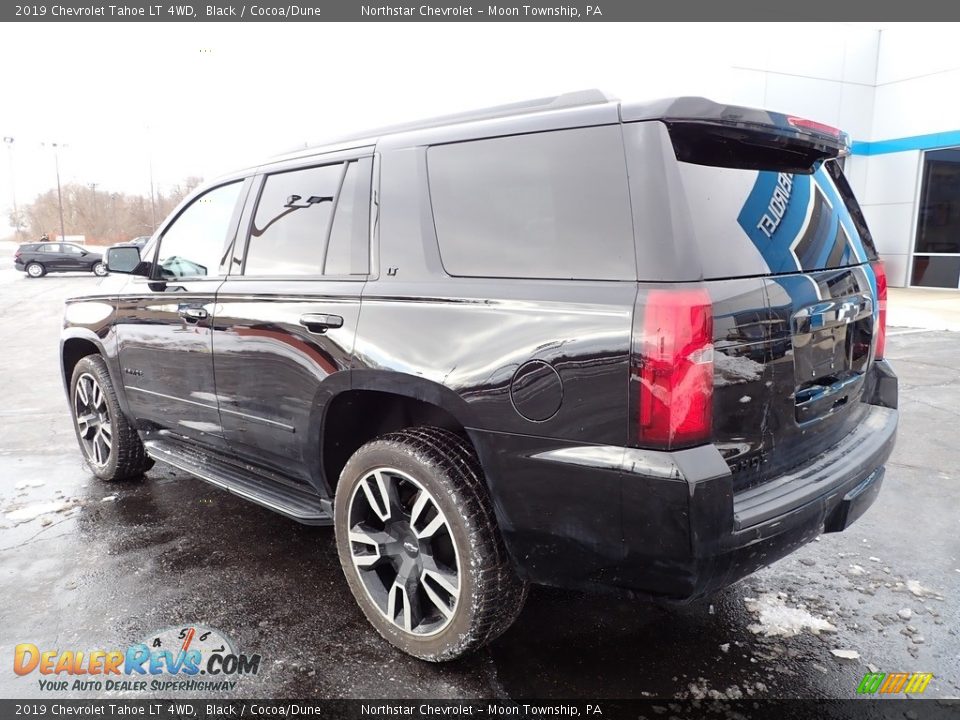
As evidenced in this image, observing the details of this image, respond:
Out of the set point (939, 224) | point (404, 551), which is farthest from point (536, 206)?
point (939, 224)

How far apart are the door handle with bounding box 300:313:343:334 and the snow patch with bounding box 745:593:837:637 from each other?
82.5 inches

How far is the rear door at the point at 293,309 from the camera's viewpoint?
110 inches

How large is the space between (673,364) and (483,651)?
1442 millimetres

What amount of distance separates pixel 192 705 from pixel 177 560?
46.8 inches

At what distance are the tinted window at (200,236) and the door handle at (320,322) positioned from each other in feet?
3.17

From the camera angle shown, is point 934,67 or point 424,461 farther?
point 934,67

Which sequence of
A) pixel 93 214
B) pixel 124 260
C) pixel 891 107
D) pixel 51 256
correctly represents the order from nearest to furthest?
1. pixel 124 260
2. pixel 891 107
3. pixel 51 256
4. pixel 93 214

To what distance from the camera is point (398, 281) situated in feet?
8.50

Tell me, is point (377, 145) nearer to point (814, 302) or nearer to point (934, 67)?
point (814, 302)

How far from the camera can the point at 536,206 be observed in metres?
2.23

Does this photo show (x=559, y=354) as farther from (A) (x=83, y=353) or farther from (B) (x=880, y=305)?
(A) (x=83, y=353)

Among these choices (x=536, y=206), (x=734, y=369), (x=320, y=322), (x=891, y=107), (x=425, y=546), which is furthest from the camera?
(x=891, y=107)

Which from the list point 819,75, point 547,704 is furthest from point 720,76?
point 547,704

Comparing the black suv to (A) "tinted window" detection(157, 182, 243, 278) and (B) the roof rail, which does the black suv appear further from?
(A) "tinted window" detection(157, 182, 243, 278)
